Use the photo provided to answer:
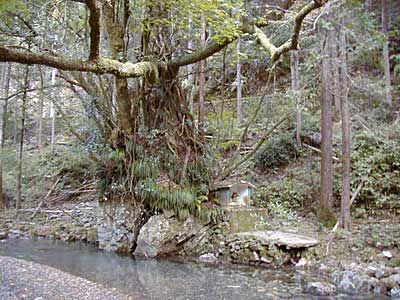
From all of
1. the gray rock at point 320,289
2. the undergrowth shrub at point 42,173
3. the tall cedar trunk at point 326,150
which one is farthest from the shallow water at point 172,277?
the undergrowth shrub at point 42,173

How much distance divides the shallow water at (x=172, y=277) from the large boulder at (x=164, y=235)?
1.39ft

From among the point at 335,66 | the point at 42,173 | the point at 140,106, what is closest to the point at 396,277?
the point at 335,66

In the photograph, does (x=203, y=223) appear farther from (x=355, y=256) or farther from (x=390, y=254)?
(x=390, y=254)

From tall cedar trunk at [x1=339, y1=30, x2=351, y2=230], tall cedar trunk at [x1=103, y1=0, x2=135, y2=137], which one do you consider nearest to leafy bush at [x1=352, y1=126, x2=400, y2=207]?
tall cedar trunk at [x1=339, y1=30, x2=351, y2=230]

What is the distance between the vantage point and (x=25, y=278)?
5.45 meters

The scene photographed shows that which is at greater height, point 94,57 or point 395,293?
point 94,57

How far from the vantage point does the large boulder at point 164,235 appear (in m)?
8.41

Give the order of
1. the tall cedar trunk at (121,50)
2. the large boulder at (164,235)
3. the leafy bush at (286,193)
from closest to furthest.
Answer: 1. the large boulder at (164,235)
2. the tall cedar trunk at (121,50)
3. the leafy bush at (286,193)

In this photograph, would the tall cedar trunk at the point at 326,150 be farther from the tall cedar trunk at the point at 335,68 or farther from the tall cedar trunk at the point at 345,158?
the tall cedar trunk at the point at 345,158

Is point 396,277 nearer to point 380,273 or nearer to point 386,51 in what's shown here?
point 380,273

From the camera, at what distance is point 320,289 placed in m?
5.83

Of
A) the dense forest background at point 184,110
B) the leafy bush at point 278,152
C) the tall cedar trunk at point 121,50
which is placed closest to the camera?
the dense forest background at point 184,110

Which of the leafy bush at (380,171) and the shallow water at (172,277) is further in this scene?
the leafy bush at (380,171)

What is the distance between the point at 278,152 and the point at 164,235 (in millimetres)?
5364
